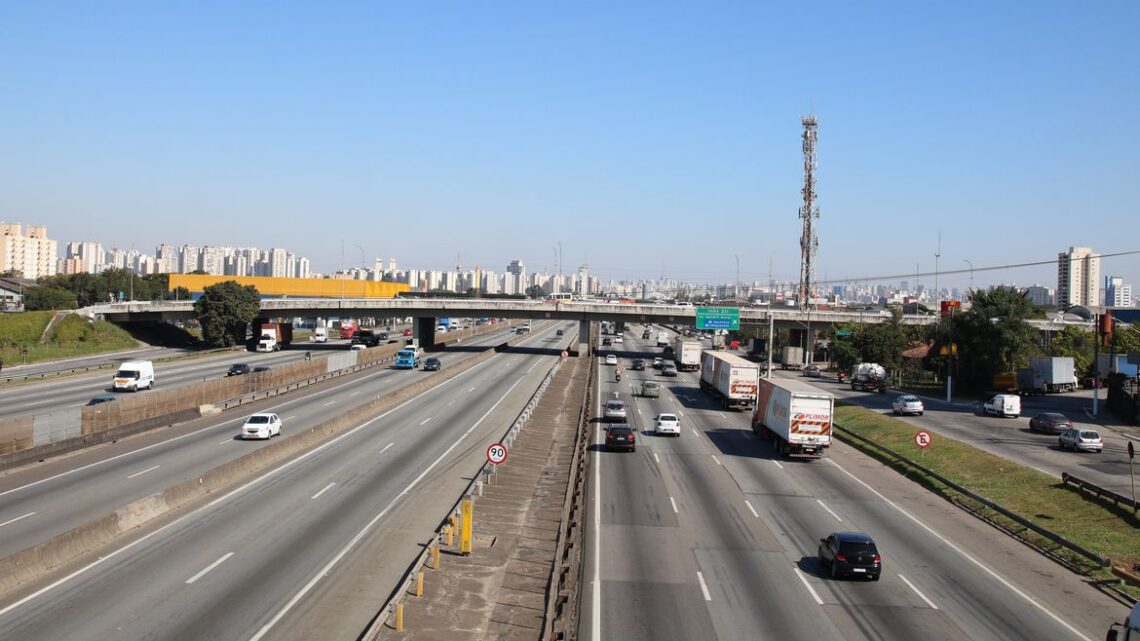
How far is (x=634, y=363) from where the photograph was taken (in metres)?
100

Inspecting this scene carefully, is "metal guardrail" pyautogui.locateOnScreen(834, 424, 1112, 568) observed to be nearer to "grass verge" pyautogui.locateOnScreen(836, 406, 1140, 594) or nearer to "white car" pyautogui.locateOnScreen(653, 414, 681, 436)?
"grass verge" pyautogui.locateOnScreen(836, 406, 1140, 594)

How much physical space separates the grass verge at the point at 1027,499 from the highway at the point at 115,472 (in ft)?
93.7

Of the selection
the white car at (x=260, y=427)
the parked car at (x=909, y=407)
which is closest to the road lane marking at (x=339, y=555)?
the white car at (x=260, y=427)

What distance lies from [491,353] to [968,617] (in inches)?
3715

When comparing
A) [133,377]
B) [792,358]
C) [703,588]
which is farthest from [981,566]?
[792,358]

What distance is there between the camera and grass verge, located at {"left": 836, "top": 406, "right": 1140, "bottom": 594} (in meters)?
27.0

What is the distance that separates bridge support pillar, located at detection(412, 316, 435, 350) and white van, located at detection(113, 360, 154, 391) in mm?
58724

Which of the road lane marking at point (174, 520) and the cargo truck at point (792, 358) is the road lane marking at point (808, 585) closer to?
the road lane marking at point (174, 520)

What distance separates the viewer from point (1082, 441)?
44375 millimetres

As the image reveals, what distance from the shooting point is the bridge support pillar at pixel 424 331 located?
12144cm

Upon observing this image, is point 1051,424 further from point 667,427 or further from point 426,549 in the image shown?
point 426,549

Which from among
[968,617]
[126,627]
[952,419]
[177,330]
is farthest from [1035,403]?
[177,330]

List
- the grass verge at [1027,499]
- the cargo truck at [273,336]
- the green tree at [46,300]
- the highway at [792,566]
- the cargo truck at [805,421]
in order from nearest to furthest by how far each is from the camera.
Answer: the highway at [792,566] → the grass verge at [1027,499] → the cargo truck at [805,421] → the cargo truck at [273,336] → the green tree at [46,300]

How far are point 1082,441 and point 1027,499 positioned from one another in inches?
507
